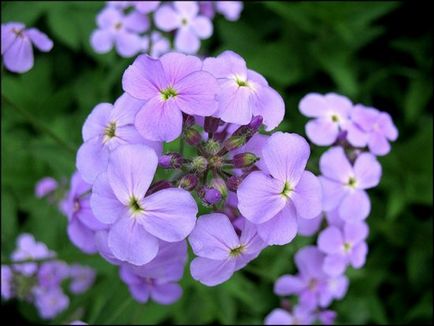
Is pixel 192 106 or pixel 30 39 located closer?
pixel 192 106

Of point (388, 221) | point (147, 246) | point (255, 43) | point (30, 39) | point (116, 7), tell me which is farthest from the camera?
point (255, 43)

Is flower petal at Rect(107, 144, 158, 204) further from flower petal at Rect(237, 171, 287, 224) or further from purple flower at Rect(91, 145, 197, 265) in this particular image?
flower petal at Rect(237, 171, 287, 224)

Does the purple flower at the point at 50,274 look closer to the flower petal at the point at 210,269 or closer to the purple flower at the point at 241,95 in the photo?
the flower petal at the point at 210,269

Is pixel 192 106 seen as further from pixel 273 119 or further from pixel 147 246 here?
pixel 147 246

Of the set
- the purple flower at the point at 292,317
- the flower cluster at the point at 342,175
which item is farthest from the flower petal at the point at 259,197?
the purple flower at the point at 292,317

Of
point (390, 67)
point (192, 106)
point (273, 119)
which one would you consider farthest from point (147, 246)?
point (390, 67)

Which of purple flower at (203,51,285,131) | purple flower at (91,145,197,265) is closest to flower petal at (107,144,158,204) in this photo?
purple flower at (91,145,197,265)
